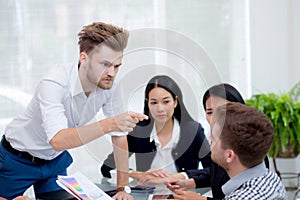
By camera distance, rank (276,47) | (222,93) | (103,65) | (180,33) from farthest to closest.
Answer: (276,47) < (180,33) < (222,93) < (103,65)

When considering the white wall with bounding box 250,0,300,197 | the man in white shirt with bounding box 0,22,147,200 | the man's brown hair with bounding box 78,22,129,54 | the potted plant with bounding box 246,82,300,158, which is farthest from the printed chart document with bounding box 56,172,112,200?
the white wall with bounding box 250,0,300,197

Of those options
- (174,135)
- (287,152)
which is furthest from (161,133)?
(287,152)

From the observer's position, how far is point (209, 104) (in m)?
1.96

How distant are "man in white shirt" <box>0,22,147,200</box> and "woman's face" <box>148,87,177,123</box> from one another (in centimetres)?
15

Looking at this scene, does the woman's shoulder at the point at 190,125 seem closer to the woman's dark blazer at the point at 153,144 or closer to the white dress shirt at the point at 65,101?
the woman's dark blazer at the point at 153,144

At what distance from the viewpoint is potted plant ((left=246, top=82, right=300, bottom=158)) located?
332 centimetres

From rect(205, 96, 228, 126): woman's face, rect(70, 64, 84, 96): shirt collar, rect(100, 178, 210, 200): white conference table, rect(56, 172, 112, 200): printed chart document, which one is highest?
rect(70, 64, 84, 96): shirt collar

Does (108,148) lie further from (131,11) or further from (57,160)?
(131,11)

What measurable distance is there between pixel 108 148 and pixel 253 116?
0.52 meters

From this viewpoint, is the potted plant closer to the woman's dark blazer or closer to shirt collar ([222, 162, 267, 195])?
the woman's dark blazer

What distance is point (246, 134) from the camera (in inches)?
63.2

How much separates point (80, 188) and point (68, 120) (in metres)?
0.35

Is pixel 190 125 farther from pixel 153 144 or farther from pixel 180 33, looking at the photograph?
pixel 180 33

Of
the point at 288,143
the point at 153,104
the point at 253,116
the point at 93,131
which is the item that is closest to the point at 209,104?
the point at 153,104
